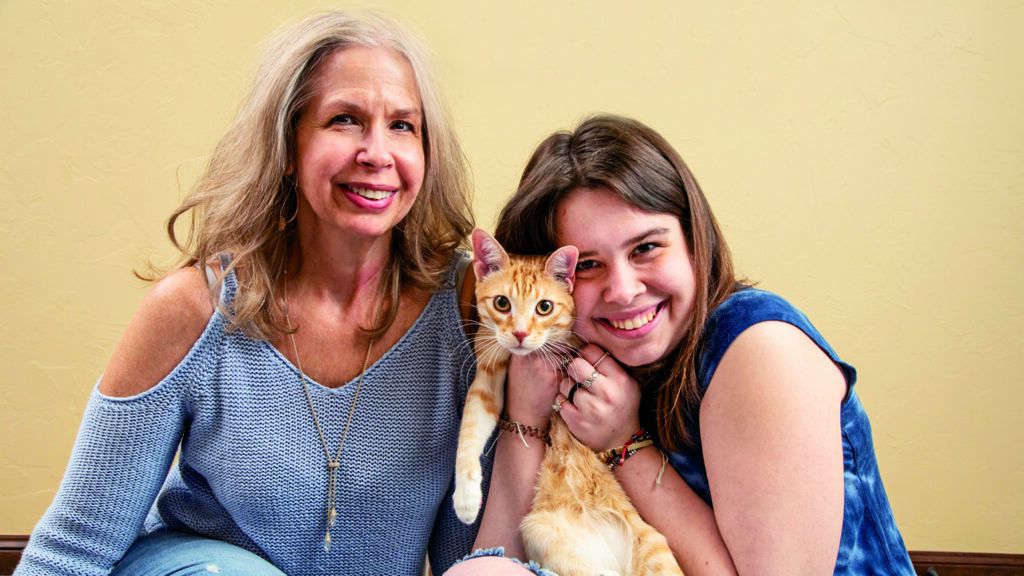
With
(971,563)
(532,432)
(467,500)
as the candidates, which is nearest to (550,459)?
(532,432)

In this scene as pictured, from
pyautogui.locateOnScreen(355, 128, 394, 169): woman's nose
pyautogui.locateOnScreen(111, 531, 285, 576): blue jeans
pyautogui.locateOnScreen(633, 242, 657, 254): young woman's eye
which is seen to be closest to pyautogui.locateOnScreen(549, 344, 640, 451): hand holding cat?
pyautogui.locateOnScreen(633, 242, 657, 254): young woman's eye

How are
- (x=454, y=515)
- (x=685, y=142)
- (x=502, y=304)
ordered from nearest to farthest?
1. (x=502, y=304)
2. (x=454, y=515)
3. (x=685, y=142)

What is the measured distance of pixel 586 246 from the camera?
128 cm

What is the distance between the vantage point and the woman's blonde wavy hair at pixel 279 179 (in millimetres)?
1372

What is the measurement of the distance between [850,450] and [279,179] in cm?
107

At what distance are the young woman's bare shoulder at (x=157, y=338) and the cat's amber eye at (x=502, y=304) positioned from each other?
0.51m

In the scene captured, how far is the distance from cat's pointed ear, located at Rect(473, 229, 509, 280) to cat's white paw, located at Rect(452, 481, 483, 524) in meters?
0.38

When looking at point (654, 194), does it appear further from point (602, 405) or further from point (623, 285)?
point (602, 405)

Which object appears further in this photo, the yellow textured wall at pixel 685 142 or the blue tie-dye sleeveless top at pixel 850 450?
the yellow textured wall at pixel 685 142

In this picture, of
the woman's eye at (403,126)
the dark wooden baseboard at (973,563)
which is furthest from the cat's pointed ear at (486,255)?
the dark wooden baseboard at (973,563)

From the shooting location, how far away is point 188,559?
4.52 feet

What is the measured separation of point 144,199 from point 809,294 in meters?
1.88

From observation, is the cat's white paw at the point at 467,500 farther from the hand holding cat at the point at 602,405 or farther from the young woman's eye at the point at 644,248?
the young woman's eye at the point at 644,248

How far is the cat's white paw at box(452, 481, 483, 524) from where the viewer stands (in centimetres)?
136
